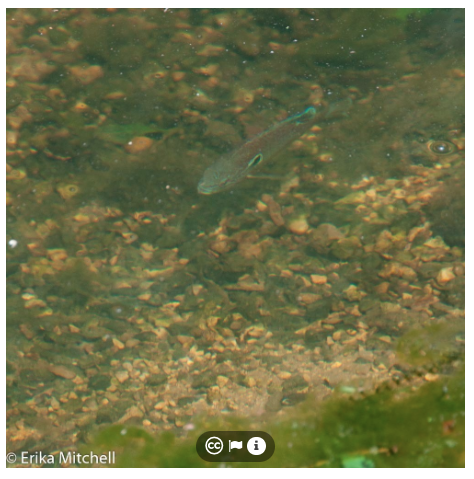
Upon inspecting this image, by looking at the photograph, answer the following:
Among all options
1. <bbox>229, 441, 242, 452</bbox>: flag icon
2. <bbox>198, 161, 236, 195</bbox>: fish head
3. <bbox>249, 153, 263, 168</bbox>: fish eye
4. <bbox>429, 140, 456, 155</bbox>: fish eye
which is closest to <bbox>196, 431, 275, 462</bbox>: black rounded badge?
<bbox>229, 441, 242, 452</bbox>: flag icon

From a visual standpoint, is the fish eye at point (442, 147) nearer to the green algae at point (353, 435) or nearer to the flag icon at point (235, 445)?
the green algae at point (353, 435)

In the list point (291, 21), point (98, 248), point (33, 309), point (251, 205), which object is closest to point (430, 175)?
point (251, 205)

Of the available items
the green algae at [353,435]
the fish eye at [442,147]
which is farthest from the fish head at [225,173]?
the green algae at [353,435]

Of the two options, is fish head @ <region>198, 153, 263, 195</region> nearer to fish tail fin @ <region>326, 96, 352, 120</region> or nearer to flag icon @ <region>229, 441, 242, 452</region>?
fish tail fin @ <region>326, 96, 352, 120</region>

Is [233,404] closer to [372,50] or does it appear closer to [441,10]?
[372,50]

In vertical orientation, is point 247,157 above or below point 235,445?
above

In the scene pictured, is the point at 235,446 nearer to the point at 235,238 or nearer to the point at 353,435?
the point at 353,435

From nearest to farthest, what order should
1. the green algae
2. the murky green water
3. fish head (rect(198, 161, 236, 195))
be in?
the green algae → the murky green water → fish head (rect(198, 161, 236, 195))

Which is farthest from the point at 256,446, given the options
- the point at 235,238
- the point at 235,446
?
the point at 235,238
